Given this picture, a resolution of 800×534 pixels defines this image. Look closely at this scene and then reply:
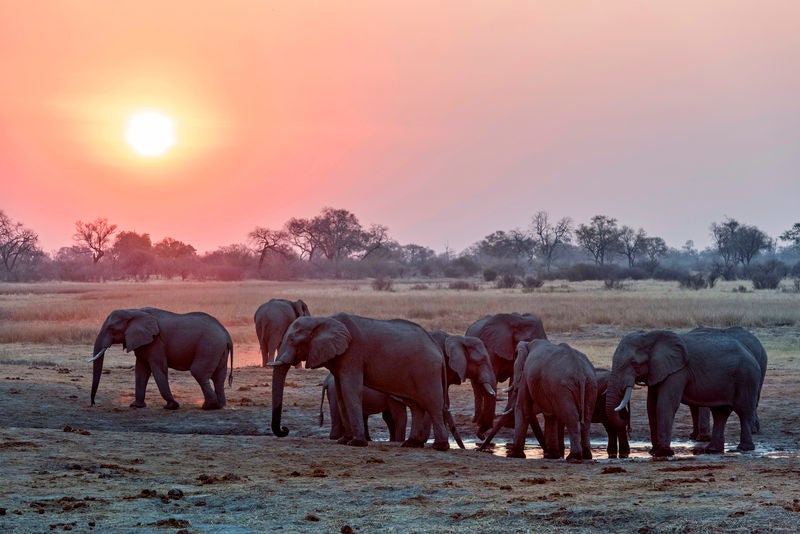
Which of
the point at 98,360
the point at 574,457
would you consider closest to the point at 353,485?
the point at 574,457

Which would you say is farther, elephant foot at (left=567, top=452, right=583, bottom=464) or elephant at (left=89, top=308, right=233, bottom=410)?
elephant at (left=89, top=308, right=233, bottom=410)

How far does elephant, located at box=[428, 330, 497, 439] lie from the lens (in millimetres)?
14258

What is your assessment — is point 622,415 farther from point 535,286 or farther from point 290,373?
point 535,286

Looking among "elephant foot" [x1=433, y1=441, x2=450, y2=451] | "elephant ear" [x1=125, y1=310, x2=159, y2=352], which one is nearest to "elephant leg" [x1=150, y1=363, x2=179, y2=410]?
"elephant ear" [x1=125, y1=310, x2=159, y2=352]

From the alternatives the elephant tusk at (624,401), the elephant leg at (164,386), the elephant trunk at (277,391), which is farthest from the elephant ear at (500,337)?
the elephant trunk at (277,391)

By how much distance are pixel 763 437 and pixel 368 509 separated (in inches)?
313

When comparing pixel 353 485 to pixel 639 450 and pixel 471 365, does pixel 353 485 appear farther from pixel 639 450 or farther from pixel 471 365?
pixel 639 450

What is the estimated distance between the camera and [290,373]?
860 inches

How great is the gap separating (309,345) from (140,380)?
5.10 m

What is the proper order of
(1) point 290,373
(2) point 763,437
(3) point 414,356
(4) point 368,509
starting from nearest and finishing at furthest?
(4) point 368,509 < (3) point 414,356 < (2) point 763,437 < (1) point 290,373

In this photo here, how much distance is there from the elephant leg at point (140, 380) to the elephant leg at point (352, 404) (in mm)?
4919

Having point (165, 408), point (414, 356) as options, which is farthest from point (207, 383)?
point (414, 356)

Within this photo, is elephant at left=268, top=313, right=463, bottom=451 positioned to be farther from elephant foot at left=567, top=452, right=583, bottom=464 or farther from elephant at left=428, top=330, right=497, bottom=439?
elephant foot at left=567, top=452, right=583, bottom=464

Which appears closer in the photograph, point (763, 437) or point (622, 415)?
point (622, 415)
